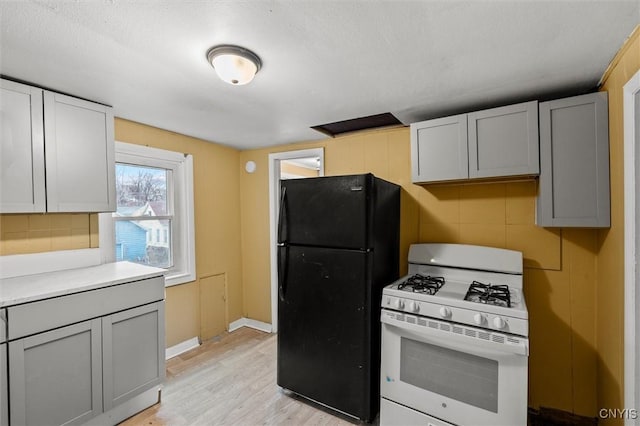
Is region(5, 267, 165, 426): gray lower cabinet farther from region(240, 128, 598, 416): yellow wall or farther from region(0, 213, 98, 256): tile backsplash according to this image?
region(240, 128, 598, 416): yellow wall

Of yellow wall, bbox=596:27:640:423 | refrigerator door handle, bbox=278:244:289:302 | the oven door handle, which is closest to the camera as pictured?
yellow wall, bbox=596:27:640:423

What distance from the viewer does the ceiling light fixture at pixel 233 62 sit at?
136 cm

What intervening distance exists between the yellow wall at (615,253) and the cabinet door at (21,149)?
124 inches

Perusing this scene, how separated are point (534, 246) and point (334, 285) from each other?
1.46 m

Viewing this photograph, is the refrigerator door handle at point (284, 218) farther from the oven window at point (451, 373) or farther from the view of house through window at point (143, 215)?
the view of house through window at point (143, 215)

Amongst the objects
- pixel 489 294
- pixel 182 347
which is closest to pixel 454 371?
pixel 489 294

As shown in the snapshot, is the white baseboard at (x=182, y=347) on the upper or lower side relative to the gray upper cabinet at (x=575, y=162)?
lower

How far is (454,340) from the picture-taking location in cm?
166

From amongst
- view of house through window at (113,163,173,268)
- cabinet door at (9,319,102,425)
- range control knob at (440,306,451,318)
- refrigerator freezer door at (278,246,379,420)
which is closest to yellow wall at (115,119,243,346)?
view of house through window at (113,163,173,268)

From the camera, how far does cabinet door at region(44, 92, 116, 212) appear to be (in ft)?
6.12

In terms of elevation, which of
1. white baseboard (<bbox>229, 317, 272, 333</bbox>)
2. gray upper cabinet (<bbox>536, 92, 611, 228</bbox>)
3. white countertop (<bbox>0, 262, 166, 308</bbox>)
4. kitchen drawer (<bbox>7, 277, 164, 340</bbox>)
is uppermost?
gray upper cabinet (<bbox>536, 92, 611, 228</bbox>)

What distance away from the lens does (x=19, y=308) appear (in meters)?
1.49

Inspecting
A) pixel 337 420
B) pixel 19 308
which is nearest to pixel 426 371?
pixel 337 420

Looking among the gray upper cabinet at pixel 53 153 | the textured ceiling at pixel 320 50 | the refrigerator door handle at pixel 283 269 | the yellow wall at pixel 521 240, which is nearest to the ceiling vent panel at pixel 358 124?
the yellow wall at pixel 521 240
